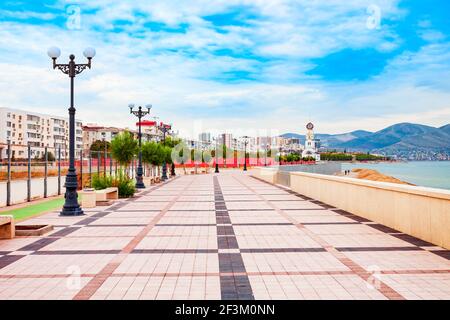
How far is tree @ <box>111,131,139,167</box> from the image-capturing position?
27734mm

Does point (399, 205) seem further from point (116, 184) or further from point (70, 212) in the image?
point (116, 184)

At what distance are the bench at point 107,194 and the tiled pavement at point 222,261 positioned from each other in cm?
463

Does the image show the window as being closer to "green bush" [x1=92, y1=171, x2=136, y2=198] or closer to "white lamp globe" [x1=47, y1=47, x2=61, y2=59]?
"green bush" [x1=92, y1=171, x2=136, y2=198]

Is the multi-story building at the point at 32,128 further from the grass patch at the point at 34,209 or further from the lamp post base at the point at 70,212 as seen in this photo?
the lamp post base at the point at 70,212

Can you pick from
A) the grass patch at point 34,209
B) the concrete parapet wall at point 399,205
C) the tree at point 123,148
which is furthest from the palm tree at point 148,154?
the concrete parapet wall at point 399,205

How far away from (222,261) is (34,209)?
11109 mm

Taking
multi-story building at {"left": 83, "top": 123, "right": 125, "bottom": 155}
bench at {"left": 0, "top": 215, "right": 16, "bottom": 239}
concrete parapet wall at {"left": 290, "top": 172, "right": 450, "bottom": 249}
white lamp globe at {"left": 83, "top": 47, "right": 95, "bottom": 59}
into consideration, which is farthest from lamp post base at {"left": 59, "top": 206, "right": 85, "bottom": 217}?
multi-story building at {"left": 83, "top": 123, "right": 125, "bottom": 155}

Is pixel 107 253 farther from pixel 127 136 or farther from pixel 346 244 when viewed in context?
pixel 127 136

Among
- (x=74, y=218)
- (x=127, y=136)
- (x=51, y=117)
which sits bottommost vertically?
(x=74, y=218)

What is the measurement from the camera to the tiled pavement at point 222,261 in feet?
19.7

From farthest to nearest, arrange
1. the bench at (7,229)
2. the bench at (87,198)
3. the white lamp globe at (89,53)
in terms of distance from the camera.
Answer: the bench at (87,198) → the white lamp globe at (89,53) → the bench at (7,229)

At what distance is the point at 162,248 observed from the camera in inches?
352
